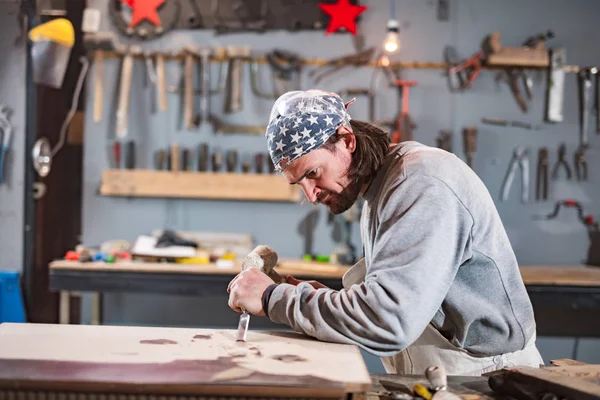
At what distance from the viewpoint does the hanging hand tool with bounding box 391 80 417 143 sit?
485cm

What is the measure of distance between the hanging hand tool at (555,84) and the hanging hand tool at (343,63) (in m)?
1.34

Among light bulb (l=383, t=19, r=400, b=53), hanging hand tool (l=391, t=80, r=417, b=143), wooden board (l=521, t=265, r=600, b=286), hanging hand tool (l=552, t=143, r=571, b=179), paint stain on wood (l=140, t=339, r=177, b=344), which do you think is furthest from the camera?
hanging hand tool (l=552, t=143, r=571, b=179)

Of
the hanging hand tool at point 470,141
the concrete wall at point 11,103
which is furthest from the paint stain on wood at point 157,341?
the hanging hand tool at point 470,141

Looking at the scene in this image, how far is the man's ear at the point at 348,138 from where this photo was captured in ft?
6.40

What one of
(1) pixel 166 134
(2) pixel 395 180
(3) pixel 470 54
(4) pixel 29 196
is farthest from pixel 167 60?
(2) pixel 395 180

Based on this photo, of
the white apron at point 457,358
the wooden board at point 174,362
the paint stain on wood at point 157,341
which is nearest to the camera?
the wooden board at point 174,362

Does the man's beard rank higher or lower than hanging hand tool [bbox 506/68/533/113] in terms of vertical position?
lower

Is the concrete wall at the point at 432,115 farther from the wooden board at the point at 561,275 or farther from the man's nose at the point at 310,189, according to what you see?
the man's nose at the point at 310,189

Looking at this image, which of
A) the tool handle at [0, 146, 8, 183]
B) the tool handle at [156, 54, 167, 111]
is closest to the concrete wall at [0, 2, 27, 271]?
the tool handle at [0, 146, 8, 183]

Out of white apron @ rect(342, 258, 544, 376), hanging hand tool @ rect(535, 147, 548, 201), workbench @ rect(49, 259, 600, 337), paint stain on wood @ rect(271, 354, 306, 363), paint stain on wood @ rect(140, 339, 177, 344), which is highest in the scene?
hanging hand tool @ rect(535, 147, 548, 201)

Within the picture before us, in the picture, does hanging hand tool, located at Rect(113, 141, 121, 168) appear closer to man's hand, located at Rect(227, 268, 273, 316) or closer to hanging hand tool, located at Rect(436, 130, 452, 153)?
hanging hand tool, located at Rect(436, 130, 452, 153)

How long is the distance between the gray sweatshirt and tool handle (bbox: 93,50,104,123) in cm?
348

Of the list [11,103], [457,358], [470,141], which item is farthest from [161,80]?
[457,358]

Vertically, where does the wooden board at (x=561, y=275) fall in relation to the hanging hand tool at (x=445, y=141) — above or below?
below
